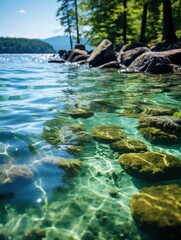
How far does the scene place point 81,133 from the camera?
6109 mm

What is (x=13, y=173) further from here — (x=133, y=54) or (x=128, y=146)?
(x=133, y=54)

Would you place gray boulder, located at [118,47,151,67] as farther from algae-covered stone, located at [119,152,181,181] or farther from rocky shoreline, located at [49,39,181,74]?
algae-covered stone, located at [119,152,181,181]

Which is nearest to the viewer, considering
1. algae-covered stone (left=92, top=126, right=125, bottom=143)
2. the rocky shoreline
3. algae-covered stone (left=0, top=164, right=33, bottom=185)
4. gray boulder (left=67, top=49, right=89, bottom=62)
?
algae-covered stone (left=0, top=164, right=33, bottom=185)

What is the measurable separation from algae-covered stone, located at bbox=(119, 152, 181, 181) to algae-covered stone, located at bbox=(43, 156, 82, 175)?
78cm

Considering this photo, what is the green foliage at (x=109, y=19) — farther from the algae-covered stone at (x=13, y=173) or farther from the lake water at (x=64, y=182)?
the algae-covered stone at (x=13, y=173)

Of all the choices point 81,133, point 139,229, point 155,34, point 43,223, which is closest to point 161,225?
point 139,229

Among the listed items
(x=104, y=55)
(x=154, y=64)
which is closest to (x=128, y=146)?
(x=154, y=64)

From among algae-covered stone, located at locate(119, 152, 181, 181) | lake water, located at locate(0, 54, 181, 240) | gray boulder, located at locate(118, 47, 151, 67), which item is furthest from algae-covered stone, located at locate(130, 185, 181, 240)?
gray boulder, located at locate(118, 47, 151, 67)

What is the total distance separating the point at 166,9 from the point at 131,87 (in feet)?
51.1

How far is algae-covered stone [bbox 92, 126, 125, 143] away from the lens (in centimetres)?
571

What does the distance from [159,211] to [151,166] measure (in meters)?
1.23

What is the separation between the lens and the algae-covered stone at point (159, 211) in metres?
3.04

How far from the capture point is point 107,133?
19.6 feet

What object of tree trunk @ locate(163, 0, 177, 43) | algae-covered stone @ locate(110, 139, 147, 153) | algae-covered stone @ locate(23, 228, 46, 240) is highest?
tree trunk @ locate(163, 0, 177, 43)
